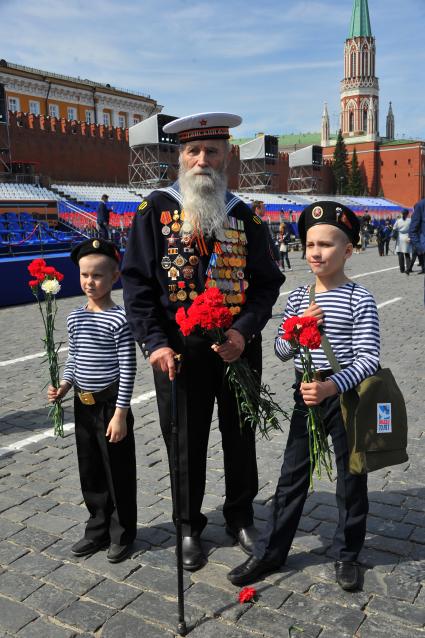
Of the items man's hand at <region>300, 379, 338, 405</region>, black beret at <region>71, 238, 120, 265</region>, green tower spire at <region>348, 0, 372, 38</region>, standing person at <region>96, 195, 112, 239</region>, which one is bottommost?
man's hand at <region>300, 379, 338, 405</region>

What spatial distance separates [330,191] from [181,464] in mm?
77385

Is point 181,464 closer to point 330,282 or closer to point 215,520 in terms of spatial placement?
point 215,520

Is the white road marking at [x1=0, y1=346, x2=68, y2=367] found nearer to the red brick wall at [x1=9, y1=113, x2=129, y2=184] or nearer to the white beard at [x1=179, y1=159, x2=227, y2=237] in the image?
the white beard at [x1=179, y1=159, x2=227, y2=237]

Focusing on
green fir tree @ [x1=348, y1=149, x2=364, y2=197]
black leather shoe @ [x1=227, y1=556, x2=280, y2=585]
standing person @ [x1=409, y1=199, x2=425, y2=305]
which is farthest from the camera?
green fir tree @ [x1=348, y1=149, x2=364, y2=197]

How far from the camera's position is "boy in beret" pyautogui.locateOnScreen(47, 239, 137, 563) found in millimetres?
2920

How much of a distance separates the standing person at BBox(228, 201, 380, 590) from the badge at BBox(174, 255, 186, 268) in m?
0.55

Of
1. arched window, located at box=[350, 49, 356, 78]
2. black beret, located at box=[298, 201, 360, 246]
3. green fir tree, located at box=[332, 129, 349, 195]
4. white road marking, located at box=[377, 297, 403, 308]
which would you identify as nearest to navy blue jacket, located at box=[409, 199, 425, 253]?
white road marking, located at box=[377, 297, 403, 308]

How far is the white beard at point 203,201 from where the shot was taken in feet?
9.16

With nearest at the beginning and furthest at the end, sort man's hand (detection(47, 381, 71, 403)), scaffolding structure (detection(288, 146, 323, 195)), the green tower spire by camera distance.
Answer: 1. man's hand (detection(47, 381, 71, 403))
2. scaffolding structure (detection(288, 146, 323, 195))
3. the green tower spire

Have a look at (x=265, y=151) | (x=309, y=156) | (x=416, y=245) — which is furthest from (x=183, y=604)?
(x=309, y=156)

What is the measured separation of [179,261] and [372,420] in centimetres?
116

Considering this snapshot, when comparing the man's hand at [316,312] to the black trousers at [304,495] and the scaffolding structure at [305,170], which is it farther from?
the scaffolding structure at [305,170]

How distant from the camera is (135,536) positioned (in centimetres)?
315

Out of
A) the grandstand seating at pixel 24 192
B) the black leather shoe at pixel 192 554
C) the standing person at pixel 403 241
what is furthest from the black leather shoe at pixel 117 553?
the grandstand seating at pixel 24 192
